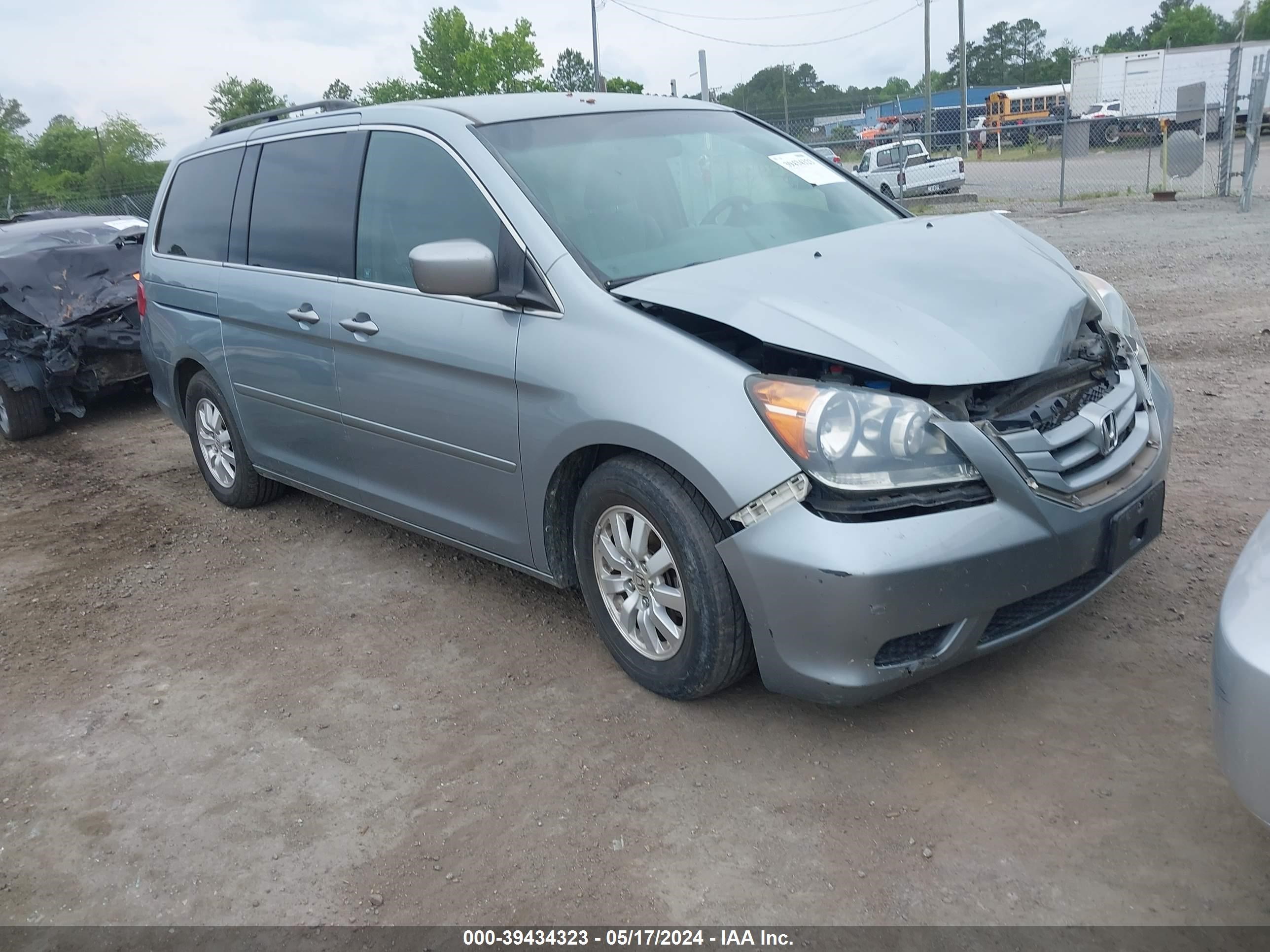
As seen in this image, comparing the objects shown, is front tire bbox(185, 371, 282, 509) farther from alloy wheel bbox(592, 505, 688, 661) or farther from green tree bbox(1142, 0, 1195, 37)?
green tree bbox(1142, 0, 1195, 37)

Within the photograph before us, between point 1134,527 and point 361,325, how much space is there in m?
2.67

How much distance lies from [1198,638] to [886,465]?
137 cm

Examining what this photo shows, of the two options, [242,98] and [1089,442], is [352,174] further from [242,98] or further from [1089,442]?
[242,98]

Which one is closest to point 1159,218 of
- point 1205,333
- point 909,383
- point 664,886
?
point 1205,333

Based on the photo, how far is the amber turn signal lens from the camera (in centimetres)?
279

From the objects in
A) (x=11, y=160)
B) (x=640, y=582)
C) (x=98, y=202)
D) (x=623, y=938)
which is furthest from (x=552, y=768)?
(x=11, y=160)

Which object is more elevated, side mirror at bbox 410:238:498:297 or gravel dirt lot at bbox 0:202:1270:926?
side mirror at bbox 410:238:498:297

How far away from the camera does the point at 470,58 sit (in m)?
46.3

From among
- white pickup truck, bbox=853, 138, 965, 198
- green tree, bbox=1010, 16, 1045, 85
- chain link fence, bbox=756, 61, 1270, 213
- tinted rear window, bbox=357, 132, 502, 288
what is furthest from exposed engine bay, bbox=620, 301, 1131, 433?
green tree, bbox=1010, 16, 1045, 85

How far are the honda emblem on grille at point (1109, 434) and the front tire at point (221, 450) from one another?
3805 mm

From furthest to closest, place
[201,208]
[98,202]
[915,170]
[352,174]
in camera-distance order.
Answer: [98,202] < [915,170] < [201,208] < [352,174]

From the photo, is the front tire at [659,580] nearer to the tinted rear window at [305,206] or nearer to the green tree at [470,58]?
the tinted rear window at [305,206]

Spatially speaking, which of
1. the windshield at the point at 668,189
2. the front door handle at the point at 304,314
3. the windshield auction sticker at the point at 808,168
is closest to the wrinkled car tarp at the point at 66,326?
the front door handle at the point at 304,314

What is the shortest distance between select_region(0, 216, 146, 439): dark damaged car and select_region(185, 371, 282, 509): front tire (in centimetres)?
241
